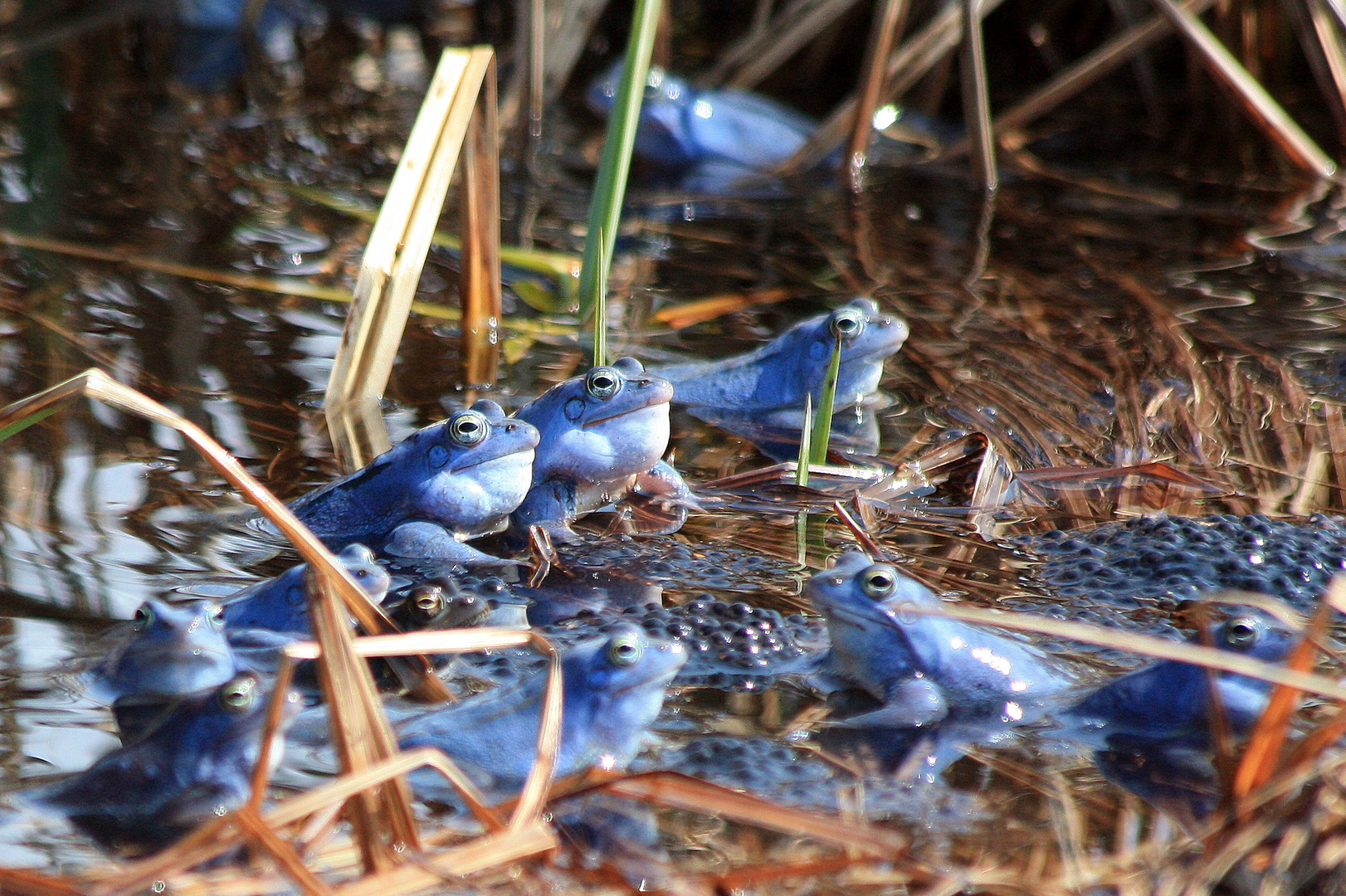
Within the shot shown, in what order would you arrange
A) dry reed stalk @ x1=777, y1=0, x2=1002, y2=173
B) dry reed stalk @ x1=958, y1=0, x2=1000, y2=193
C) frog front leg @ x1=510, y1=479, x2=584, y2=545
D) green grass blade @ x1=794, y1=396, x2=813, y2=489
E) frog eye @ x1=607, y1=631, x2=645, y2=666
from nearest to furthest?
frog eye @ x1=607, y1=631, x2=645, y2=666 < green grass blade @ x1=794, y1=396, x2=813, y2=489 < frog front leg @ x1=510, y1=479, x2=584, y2=545 < dry reed stalk @ x1=958, y1=0, x2=1000, y2=193 < dry reed stalk @ x1=777, y1=0, x2=1002, y2=173

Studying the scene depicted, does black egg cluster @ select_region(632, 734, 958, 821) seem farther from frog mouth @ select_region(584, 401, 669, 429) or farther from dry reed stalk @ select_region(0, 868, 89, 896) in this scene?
frog mouth @ select_region(584, 401, 669, 429)

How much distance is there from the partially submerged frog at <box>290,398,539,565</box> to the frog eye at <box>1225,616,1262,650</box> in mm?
1688

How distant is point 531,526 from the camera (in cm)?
334

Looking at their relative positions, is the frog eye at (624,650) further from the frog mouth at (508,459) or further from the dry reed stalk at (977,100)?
the dry reed stalk at (977,100)

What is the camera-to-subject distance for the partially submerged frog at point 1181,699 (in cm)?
248

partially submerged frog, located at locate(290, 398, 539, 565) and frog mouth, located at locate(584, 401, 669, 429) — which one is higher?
frog mouth, located at locate(584, 401, 669, 429)

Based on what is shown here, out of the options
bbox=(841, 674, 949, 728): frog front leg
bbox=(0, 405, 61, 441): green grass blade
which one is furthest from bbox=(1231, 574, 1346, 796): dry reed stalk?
bbox=(0, 405, 61, 441): green grass blade

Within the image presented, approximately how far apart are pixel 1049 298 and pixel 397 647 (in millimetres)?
3508

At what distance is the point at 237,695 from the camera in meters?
2.29

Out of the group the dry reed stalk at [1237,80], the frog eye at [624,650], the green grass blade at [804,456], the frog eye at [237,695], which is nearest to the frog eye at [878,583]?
the frog eye at [624,650]

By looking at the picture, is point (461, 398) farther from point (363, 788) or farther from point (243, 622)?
point (363, 788)

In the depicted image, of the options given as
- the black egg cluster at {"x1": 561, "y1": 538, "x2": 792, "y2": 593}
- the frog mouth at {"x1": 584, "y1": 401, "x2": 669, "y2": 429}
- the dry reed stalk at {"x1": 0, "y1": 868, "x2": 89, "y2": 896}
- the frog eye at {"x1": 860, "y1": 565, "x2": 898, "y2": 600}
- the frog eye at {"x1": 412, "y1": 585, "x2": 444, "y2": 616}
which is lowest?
the black egg cluster at {"x1": 561, "y1": 538, "x2": 792, "y2": 593}

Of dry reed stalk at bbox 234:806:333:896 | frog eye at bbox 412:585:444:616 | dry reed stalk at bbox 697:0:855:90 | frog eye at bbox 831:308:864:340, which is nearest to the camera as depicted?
dry reed stalk at bbox 234:806:333:896

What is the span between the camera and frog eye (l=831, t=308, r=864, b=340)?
401 cm
